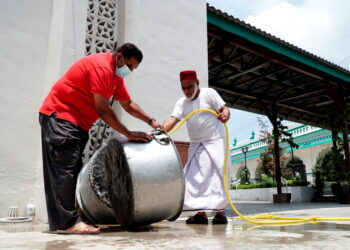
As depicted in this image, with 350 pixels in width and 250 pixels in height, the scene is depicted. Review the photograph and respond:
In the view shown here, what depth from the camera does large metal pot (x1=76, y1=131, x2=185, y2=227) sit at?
75.6 inches

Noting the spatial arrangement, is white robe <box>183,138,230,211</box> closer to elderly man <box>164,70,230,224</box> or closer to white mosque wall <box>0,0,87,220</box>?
elderly man <box>164,70,230,224</box>

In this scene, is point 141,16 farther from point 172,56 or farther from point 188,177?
point 188,177

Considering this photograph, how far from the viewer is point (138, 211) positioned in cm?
192

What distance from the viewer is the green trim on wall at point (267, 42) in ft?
17.6

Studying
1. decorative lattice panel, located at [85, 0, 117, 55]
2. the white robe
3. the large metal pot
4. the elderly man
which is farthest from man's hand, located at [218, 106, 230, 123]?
decorative lattice panel, located at [85, 0, 117, 55]

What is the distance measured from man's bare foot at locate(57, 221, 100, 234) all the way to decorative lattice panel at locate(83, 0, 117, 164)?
5.83ft

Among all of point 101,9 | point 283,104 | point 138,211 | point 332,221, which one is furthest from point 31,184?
point 283,104

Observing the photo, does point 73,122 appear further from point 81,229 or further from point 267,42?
point 267,42

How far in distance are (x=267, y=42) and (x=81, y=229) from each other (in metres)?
5.51

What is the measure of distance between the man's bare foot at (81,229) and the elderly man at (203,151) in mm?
1014

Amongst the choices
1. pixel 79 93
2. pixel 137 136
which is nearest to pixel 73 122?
pixel 79 93

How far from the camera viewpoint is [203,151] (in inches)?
114

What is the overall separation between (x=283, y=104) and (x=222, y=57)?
5322 millimetres

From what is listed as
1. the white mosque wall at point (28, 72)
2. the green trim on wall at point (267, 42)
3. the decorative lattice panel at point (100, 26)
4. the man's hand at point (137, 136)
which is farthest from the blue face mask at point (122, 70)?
the green trim on wall at point (267, 42)
